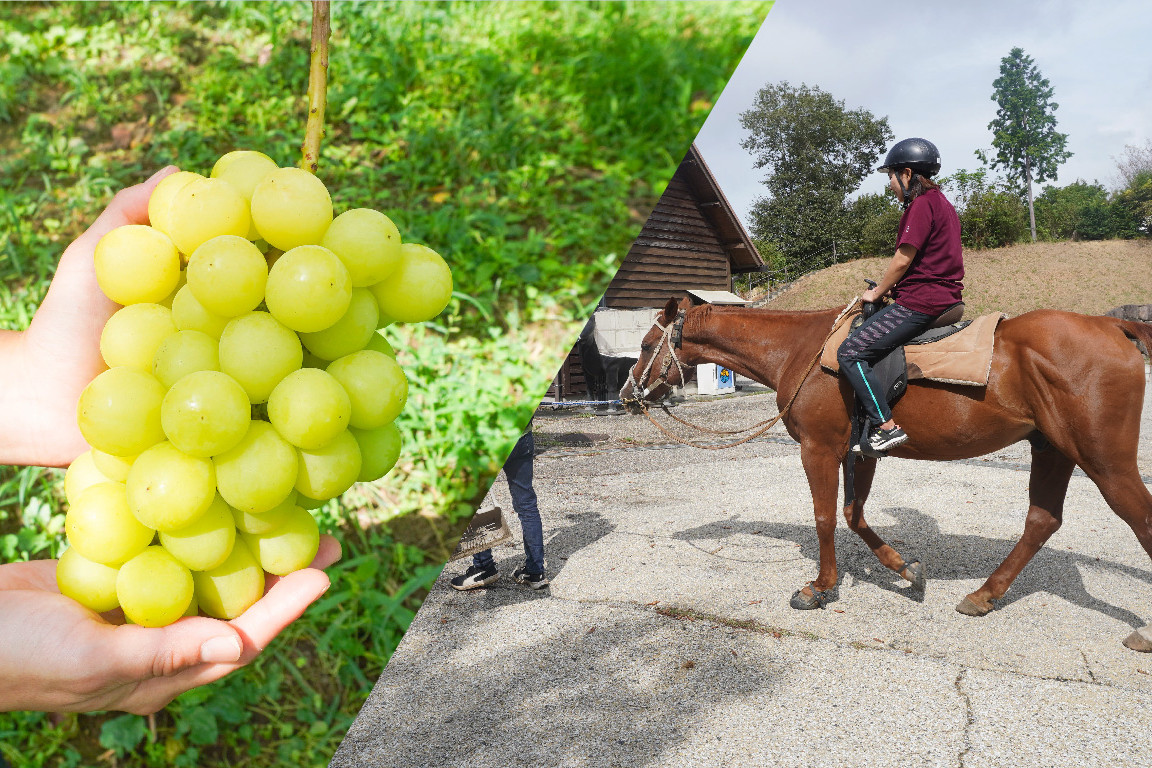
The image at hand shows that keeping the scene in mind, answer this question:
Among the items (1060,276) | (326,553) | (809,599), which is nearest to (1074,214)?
(1060,276)

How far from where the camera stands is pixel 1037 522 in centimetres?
324

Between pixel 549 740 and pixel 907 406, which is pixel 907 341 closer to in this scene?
pixel 907 406

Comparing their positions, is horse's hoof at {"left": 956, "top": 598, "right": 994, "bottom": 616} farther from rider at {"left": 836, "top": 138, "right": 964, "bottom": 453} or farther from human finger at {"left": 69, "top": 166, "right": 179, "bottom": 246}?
human finger at {"left": 69, "top": 166, "right": 179, "bottom": 246}

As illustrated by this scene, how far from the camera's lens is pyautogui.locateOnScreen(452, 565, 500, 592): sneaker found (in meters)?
3.69

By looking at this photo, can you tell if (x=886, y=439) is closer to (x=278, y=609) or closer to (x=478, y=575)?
(x=478, y=575)

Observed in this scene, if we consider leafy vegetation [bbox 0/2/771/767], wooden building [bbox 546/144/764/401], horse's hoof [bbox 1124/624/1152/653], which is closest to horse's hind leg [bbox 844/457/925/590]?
horse's hoof [bbox 1124/624/1152/653]

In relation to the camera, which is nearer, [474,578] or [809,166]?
[474,578]

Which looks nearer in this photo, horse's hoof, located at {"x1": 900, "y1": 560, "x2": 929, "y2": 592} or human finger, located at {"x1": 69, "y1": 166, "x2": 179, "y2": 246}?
human finger, located at {"x1": 69, "y1": 166, "x2": 179, "y2": 246}

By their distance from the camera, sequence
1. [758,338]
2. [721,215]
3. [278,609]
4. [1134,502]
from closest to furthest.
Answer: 1. [278,609]
2. [1134,502]
3. [758,338]
4. [721,215]

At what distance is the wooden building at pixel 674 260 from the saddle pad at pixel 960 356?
654 cm

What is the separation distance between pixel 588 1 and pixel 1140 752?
13.9ft

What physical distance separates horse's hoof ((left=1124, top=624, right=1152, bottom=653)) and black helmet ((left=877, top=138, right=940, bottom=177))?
2312mm

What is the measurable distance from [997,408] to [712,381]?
8459 millimetres

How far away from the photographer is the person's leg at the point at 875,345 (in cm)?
316
